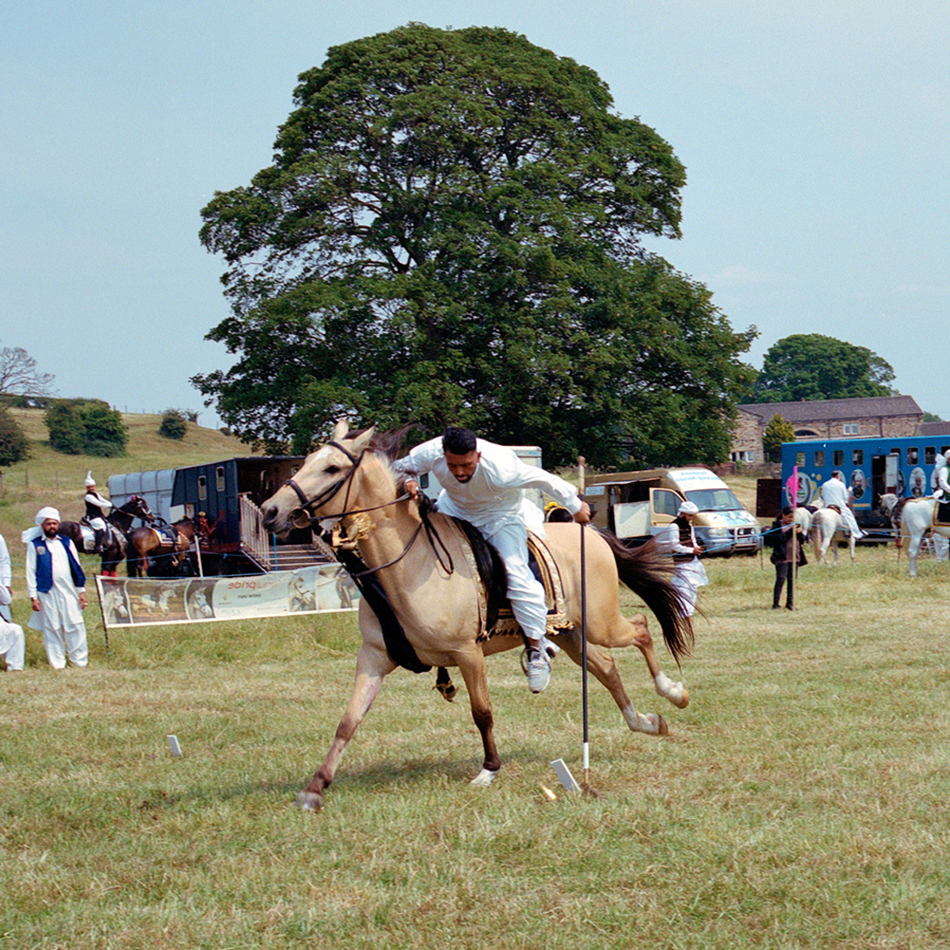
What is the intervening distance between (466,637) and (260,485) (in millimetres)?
23185

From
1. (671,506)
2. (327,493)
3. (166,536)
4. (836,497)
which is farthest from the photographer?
(671,506)

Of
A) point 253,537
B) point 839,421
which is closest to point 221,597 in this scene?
point 253,537

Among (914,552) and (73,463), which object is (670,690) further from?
(73,463)

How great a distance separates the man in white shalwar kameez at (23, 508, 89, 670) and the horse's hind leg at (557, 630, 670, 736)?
25.6 ft

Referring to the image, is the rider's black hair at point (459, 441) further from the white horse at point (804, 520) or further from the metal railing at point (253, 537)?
the white horse at point (804, 520)

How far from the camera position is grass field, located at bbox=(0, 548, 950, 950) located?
4156 millimetres

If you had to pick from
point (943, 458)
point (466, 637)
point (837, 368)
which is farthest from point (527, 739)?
point (837, 368)

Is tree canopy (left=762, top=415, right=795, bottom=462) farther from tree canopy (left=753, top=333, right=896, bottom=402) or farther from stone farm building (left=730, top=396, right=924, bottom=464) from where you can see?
tree canopy (left=753, top=333, right=896, bottom=402)

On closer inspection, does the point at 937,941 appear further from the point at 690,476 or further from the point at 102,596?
the point at 690,476

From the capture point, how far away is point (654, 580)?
8.12 metres

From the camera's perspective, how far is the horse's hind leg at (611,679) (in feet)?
24.3

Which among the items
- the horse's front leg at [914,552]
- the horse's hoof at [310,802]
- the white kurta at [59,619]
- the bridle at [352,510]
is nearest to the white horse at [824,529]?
the horse's front leg at [914,552]

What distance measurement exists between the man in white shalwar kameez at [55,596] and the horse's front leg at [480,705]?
8.07 m

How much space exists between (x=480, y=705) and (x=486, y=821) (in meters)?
1.13
